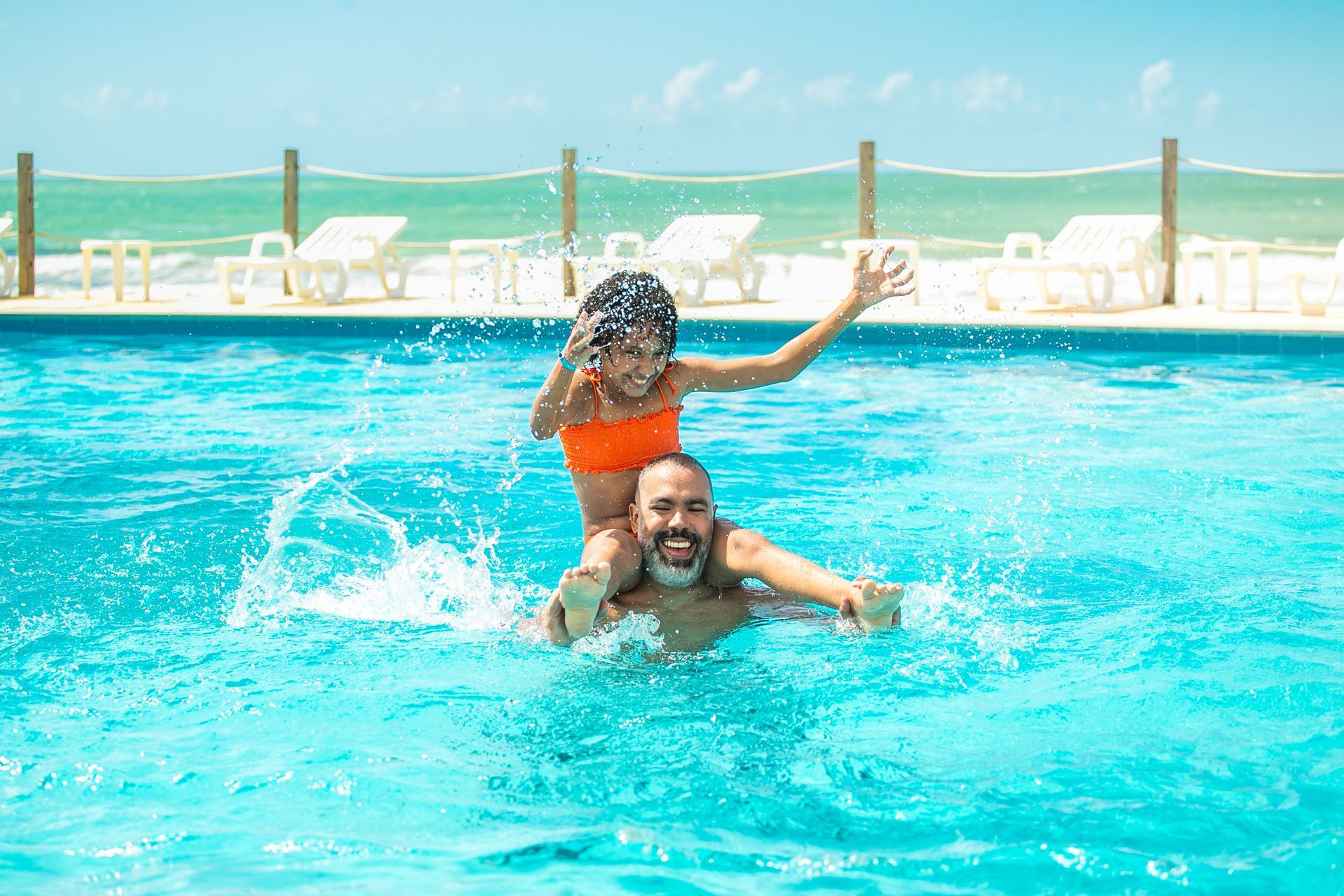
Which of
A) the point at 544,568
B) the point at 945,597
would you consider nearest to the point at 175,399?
the point at 544,568

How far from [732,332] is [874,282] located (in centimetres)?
686

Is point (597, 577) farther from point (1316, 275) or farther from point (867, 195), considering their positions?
point (867, 195)

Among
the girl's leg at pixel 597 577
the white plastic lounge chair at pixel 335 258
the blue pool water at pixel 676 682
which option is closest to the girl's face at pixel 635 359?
the girl's leg at pixel 597 577

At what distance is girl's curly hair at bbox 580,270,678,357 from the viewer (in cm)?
358

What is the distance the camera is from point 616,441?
381 cm

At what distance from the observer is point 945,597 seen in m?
4.50

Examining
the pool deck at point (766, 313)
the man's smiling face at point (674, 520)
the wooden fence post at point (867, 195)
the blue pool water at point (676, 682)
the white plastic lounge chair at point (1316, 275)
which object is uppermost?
the wooden fence post at point (867, 195)

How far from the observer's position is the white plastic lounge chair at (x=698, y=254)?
11391 mm

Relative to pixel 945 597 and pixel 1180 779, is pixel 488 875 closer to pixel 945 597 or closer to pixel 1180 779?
pixel 1180 779

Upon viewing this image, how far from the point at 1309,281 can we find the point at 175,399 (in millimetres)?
17484

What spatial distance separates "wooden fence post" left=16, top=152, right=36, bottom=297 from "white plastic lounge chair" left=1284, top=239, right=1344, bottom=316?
10.6 m

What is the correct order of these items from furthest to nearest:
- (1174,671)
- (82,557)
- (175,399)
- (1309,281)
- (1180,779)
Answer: (1309,281) → (175,399) → (82,557) → (1174,671) → (1180,779)

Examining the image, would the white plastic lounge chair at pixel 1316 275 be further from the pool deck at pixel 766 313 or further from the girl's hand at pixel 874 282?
the girl's hand at pixel 874 282

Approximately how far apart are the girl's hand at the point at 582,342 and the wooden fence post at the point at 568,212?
861 centimetres
